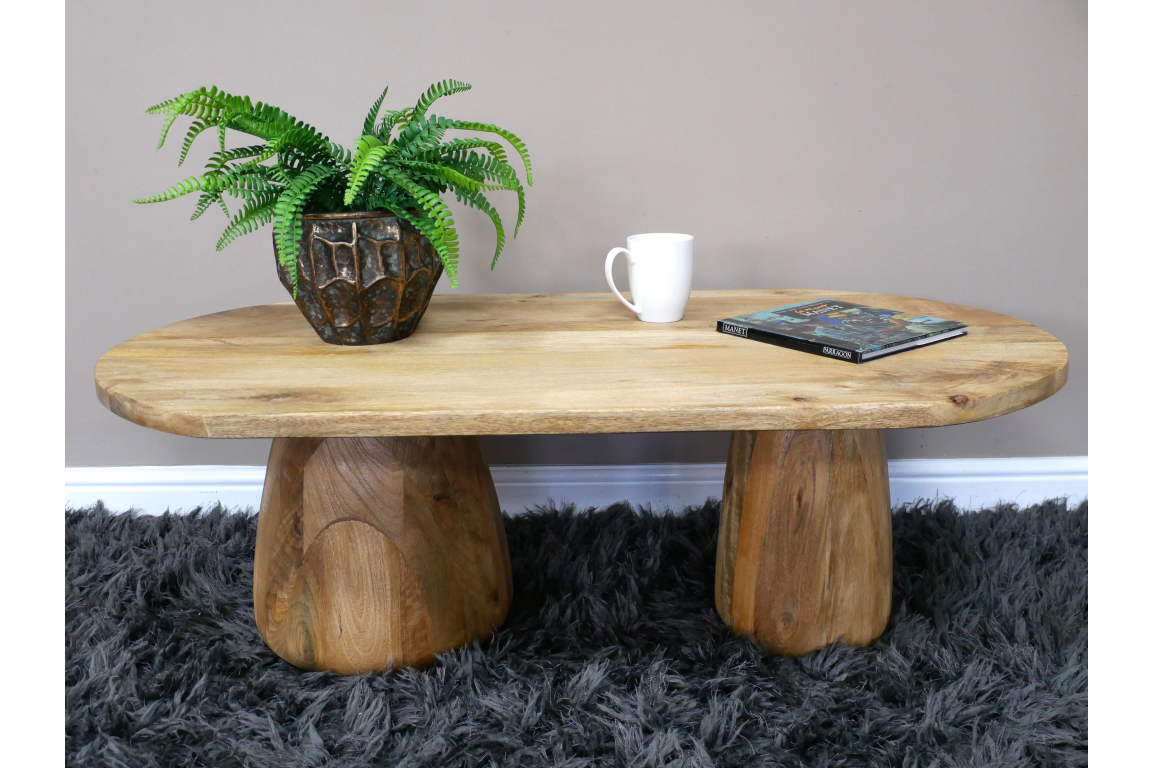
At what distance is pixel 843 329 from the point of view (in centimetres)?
103

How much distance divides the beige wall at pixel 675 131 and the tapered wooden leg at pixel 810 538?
55 cm

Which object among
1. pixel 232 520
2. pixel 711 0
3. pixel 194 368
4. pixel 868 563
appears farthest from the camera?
pixel 232 520

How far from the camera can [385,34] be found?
1.43 meters

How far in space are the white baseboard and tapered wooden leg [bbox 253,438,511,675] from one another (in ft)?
1.60

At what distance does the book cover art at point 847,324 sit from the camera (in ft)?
3.18

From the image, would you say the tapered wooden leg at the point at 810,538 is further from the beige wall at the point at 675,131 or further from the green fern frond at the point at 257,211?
Answer: the green fern frond at the point at 257,211

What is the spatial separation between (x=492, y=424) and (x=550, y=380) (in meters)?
0.12

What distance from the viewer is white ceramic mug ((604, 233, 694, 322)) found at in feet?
3.66

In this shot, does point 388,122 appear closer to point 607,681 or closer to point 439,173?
point 439,173

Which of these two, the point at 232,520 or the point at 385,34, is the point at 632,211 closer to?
the point at 385,34

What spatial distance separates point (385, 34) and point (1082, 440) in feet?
5.20

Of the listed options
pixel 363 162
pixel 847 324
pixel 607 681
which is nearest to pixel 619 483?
pixel 607 681
